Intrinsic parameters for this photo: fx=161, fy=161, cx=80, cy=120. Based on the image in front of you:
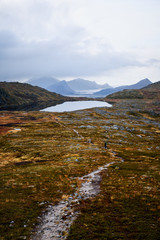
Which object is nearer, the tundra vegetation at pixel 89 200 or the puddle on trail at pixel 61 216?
the puddle on trail at pixel 61 216

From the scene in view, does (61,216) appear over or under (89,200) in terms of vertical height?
over

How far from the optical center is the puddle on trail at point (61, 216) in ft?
52.1

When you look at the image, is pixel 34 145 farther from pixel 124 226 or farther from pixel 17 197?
pixel 124 226

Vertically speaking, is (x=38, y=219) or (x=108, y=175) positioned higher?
(x=38, y=219)

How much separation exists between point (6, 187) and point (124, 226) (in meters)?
20.4

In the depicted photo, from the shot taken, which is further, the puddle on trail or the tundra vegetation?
the tundra vegetation

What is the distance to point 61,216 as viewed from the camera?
751 inches

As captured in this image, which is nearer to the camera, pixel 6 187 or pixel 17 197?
pixel 17 197

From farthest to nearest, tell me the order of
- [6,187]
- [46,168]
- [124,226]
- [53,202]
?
[46,168] < [6,187] < [53,202] < [124,226]

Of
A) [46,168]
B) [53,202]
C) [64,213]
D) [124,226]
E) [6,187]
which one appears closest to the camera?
[124,226]

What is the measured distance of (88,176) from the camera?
111ft

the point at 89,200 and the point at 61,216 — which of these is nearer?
the point at 61,216

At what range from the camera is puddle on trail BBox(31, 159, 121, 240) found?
15891 mm

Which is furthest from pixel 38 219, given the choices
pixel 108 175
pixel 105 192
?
pixel 108 175
